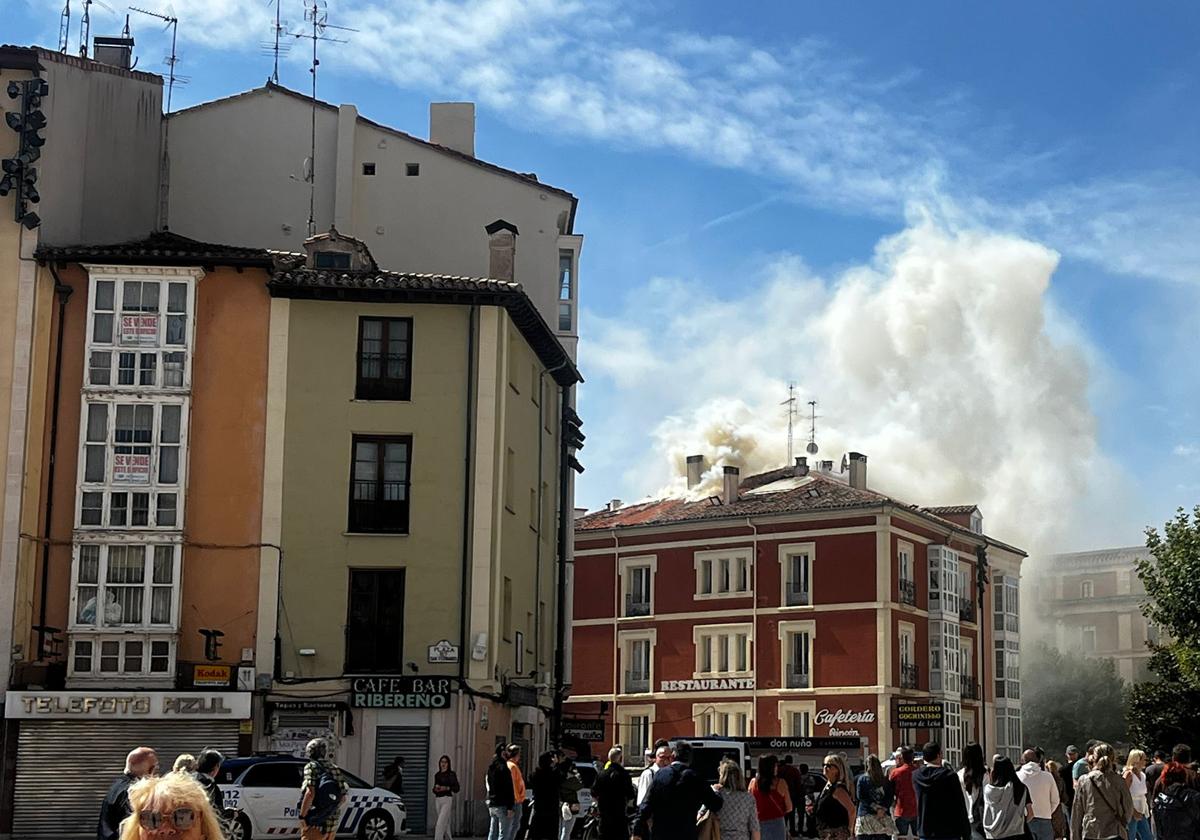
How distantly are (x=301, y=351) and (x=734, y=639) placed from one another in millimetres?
30740

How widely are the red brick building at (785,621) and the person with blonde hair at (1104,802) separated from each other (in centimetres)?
4199

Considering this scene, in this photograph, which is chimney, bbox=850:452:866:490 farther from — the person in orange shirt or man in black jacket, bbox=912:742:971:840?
man in black jacket, bbox=912:742:971:840

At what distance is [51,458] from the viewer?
37500 millimetres

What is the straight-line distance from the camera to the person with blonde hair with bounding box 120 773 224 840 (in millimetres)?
6391

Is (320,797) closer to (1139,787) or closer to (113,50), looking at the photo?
(1139,787)

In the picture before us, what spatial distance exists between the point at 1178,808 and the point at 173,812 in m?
14.7

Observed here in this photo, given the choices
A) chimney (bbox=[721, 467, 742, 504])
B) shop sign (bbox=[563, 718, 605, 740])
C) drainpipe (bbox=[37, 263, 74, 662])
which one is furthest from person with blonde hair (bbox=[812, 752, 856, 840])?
chimney (bbox=[721, 467, 742, 504])

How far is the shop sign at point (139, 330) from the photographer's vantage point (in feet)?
124

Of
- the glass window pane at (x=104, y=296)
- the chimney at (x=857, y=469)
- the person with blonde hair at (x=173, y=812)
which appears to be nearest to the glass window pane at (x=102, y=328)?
the glass window pane at (x=104, y=296)

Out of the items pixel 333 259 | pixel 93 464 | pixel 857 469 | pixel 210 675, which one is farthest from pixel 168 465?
pixel 857 469

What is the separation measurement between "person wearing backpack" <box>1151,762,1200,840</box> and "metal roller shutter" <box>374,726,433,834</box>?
2021 cm

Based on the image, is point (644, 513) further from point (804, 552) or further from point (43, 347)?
point (43, 347)

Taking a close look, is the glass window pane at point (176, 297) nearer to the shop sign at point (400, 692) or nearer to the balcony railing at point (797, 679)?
the shop sign at point (400, 692)

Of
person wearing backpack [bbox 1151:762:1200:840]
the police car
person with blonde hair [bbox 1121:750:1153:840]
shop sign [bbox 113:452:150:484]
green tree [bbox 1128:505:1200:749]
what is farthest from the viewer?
green tree [bbox 1128:505:1200:749]
